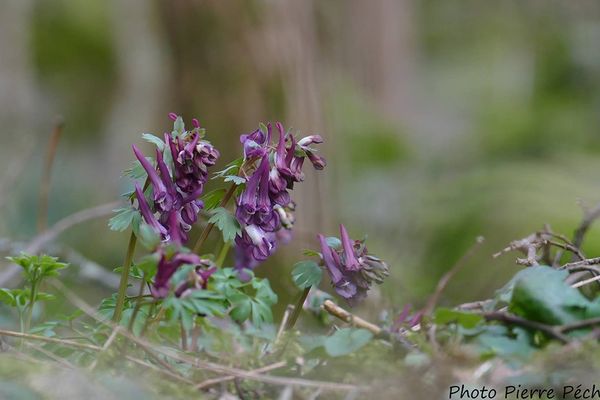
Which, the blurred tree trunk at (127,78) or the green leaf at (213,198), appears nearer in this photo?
the green leaf at (213,198)

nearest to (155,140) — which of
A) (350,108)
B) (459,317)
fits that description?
(459,317)

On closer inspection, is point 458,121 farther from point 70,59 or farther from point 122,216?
point 122,216

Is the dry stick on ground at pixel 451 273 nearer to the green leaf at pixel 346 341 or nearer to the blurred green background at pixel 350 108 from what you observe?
the green leaf at pixel 346 341

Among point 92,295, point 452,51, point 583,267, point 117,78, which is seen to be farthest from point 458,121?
point 583,267

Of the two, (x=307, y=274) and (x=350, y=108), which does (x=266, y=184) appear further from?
(x=350, y=108)

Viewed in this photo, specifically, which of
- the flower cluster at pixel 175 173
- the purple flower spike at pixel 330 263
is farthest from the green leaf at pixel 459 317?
the flower cluster at pixel 175 173

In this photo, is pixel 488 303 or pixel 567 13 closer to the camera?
pixel 488 303
